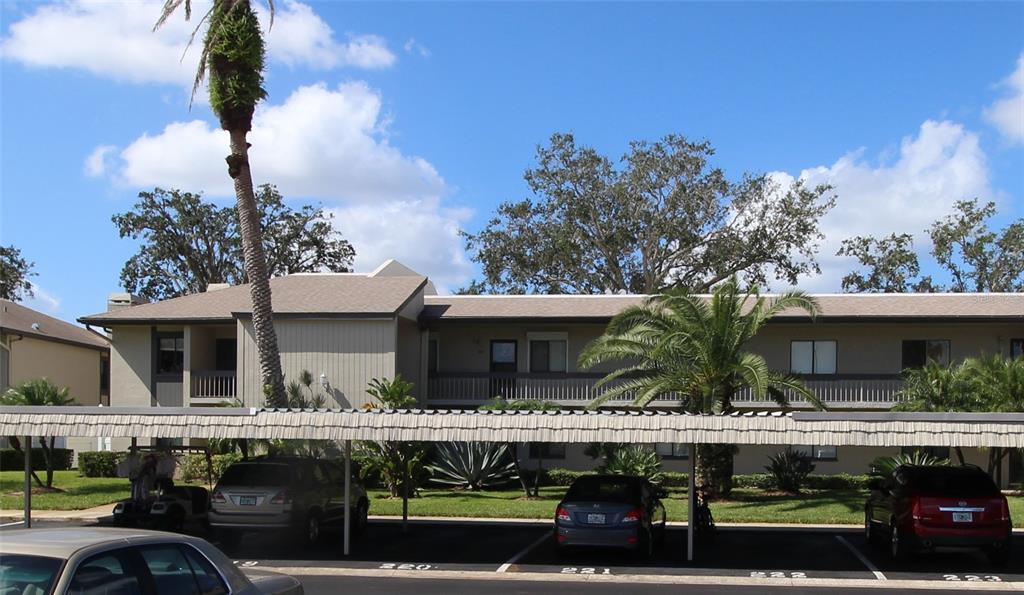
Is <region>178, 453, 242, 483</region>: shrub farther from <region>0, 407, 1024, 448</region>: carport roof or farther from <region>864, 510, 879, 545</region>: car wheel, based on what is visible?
<region>864, 510, 879, 545</region>: car wheel

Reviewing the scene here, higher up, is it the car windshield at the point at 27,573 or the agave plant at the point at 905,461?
the car windshield at the point at 27,573

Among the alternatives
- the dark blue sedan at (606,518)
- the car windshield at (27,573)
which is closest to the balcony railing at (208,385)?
the dark blue sedan at (606,518)

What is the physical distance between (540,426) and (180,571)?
9673 millimetres

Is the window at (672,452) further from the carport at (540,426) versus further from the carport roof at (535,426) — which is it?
the carport roof at (535,426)

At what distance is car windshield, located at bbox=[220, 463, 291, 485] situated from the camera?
59.5 ft

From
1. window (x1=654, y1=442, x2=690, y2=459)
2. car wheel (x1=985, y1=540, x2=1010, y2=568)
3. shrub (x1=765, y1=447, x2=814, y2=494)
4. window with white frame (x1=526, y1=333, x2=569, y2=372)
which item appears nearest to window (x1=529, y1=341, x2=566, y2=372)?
window with white frame (x1=526, y1=333, x2=569, y2=372)

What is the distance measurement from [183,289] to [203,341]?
85.4 ft

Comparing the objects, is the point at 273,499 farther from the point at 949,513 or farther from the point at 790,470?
the point at 790,470

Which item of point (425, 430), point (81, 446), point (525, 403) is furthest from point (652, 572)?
point (81, 446)

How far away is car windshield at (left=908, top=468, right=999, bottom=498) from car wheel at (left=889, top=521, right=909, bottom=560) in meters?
0.77

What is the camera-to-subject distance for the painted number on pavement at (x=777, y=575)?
15.6 metres

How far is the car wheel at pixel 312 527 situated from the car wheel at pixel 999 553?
1131 cm

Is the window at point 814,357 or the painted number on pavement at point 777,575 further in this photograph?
the window at point 814,357

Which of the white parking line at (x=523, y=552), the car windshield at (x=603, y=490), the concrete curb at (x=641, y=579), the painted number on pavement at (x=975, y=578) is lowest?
the white parking line at (x=523, y=552)
